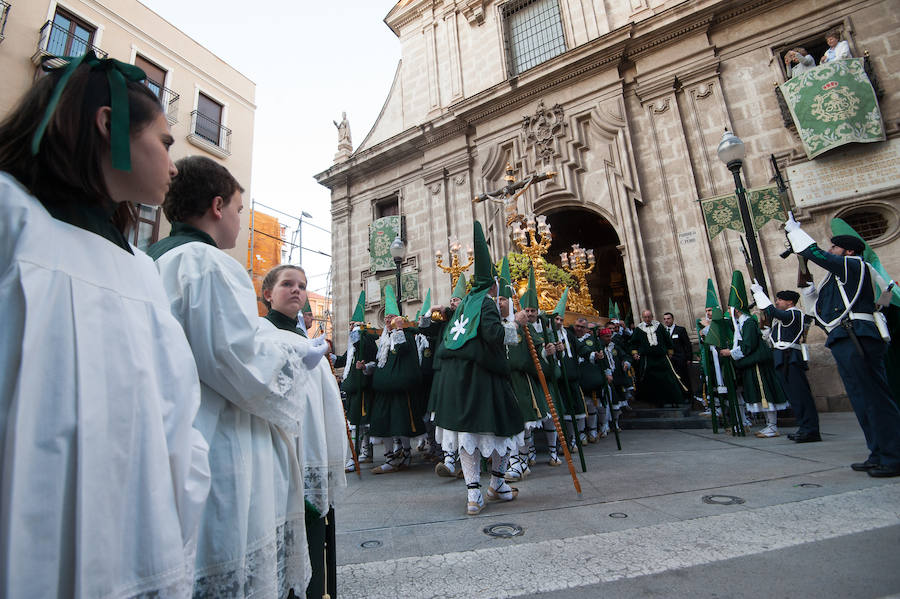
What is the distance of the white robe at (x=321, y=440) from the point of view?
1933 mm

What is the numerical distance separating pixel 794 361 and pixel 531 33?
1460 cm

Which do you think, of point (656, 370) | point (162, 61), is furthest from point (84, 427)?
point (162, 61)

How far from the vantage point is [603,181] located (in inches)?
486

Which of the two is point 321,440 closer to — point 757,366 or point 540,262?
point 757,366

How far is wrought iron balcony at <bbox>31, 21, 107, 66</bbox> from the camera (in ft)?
41.9

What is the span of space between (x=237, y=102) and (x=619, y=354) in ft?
64.3

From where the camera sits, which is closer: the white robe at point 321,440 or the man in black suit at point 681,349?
the white robe at point 321,440

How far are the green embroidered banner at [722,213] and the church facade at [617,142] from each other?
2.80ft

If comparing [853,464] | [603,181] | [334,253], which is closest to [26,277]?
[853,464]

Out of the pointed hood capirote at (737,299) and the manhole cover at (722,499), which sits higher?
the pointed hood capirote at (737,299)

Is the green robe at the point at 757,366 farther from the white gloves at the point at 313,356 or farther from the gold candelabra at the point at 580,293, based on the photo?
the white gloves at the point at 313,356

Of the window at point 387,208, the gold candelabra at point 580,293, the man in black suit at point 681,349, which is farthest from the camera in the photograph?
the window at point 387,208

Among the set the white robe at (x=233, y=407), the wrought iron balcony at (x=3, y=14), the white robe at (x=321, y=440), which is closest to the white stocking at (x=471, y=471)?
the white robe at (x=321, y=440)

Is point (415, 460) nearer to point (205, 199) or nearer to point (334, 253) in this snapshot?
point (205, 199)
